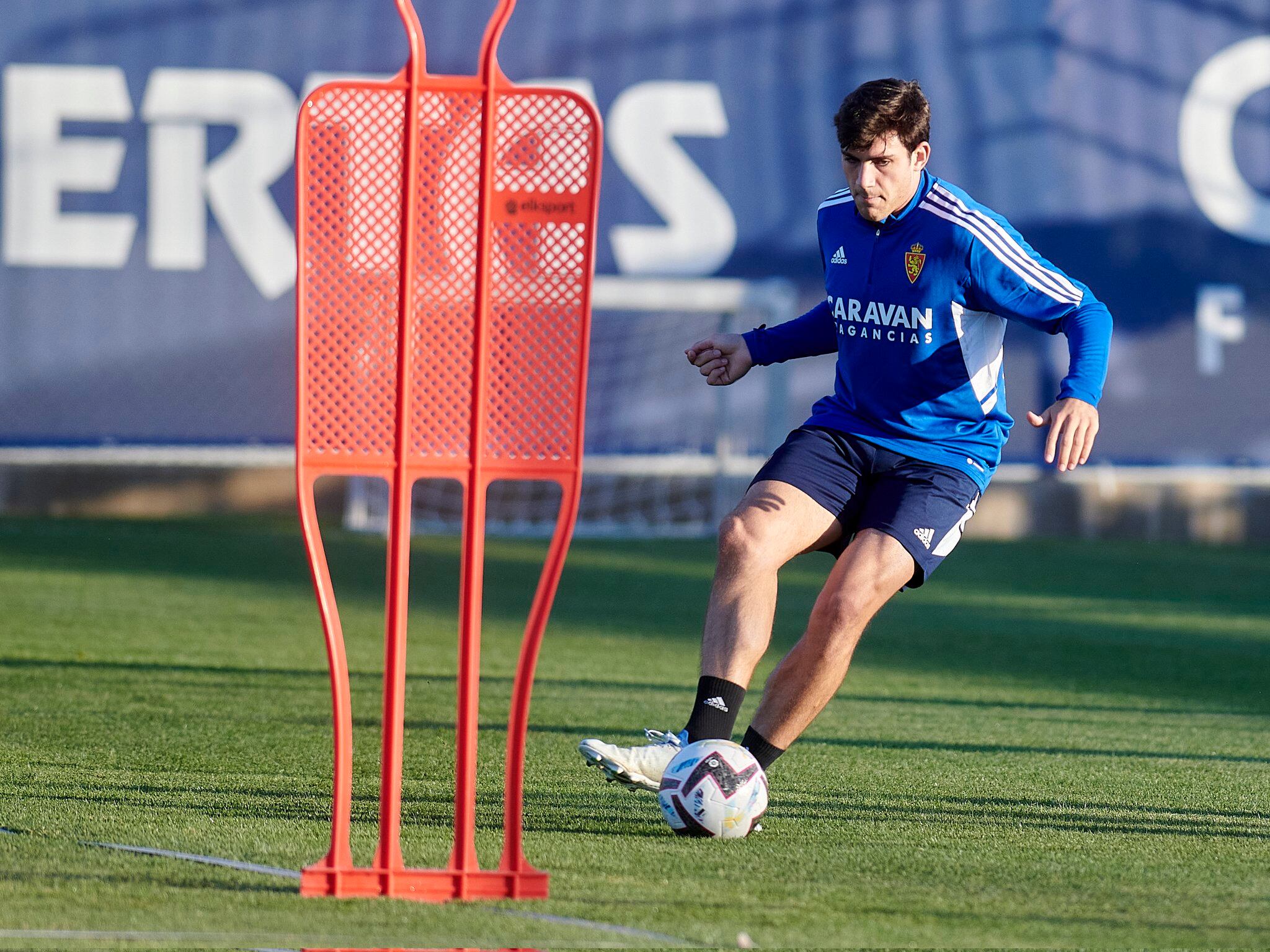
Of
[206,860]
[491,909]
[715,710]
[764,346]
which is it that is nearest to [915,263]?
[764,346]

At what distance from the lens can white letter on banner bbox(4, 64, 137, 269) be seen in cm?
1388

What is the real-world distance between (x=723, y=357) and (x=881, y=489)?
19.8 inches

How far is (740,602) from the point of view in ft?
12.3

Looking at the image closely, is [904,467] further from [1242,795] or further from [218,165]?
[218,165]

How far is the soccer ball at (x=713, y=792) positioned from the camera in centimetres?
348

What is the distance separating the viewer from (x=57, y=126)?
14.1m

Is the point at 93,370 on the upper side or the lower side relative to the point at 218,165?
lower

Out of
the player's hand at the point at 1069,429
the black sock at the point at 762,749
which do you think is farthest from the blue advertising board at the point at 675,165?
the player's hand at the point at 1069,429

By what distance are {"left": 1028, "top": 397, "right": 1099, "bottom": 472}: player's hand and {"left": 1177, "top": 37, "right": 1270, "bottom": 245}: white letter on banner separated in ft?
40.7

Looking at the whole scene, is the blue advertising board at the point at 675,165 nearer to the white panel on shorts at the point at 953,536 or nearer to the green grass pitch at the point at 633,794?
the green grass pitch at the point at 633,794

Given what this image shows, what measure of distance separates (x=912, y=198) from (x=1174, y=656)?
414 cm

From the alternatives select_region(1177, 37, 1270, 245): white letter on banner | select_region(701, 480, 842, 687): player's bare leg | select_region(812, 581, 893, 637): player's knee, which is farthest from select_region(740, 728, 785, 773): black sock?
select_region(1177, 37, 1270, 245): white letter on banner

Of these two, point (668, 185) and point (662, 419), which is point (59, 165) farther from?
point (662, 419)

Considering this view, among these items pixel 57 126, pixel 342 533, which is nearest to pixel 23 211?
pixel 57 126
